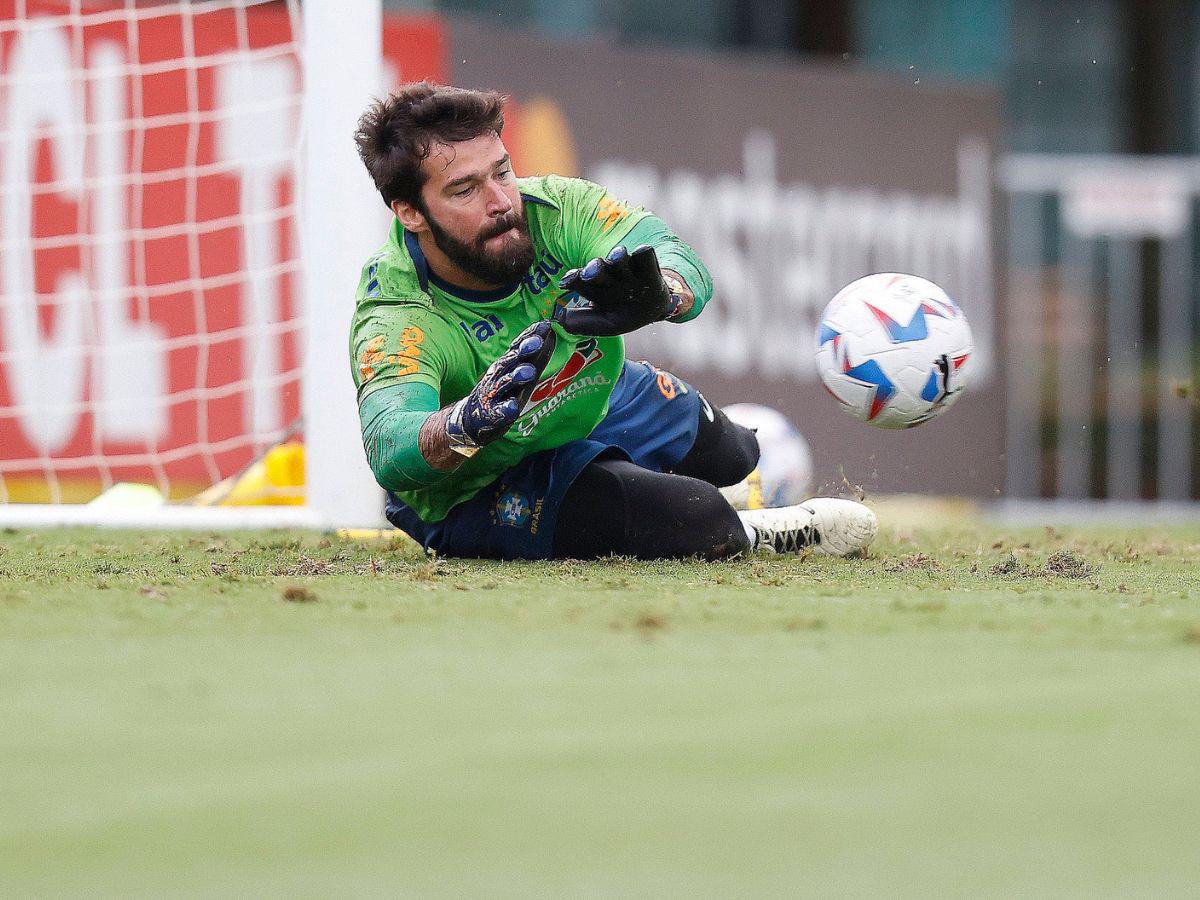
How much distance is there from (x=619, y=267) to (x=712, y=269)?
16.0ft

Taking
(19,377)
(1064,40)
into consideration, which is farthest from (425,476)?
(1064,40)

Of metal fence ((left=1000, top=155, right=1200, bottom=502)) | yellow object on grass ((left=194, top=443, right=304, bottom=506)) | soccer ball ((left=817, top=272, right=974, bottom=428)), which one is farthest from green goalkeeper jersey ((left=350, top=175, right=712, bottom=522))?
metal fence ((left=1000, top=155, right=1200, bottom=502))

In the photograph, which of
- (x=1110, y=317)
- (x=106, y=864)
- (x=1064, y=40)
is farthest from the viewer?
(x=1064, y=40)

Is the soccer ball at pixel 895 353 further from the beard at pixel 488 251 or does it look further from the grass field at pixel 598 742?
the grass field at pixel 598 742

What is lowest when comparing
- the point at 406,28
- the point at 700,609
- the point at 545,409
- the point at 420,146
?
the point at 700,609

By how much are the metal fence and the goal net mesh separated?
4333 millimetres

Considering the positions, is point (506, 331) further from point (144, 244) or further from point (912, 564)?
point (144, 244)

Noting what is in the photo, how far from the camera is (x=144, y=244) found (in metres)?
7.02

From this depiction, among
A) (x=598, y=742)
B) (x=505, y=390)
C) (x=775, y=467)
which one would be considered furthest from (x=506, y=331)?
(x=598, y=742)

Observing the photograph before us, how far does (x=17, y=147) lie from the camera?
668 centimetres

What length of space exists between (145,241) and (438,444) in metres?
3.91

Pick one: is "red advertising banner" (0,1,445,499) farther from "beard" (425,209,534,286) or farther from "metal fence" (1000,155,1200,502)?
"metal fence" (1000,155,1200,502)

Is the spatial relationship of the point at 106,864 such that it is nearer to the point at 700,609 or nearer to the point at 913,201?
the point at 700,609

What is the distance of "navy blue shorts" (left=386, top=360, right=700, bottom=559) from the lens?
4.02 m
